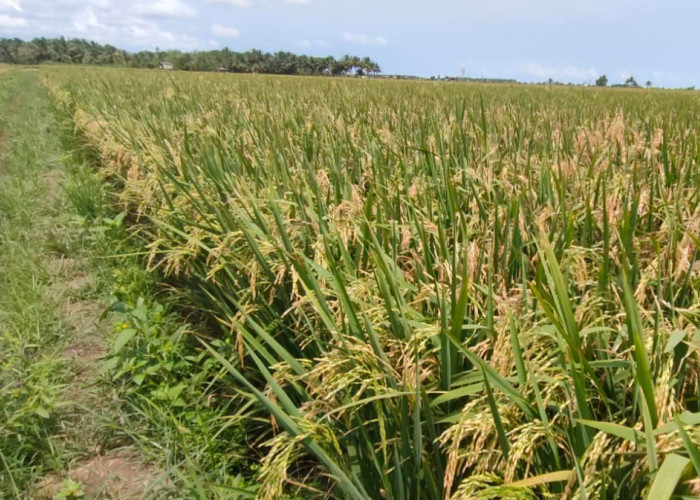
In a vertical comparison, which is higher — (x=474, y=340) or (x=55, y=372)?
(x=474, y=340)

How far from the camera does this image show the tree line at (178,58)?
205ft

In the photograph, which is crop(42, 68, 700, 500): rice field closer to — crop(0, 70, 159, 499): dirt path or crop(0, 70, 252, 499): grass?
crop(0, 70, 252, 499): grass

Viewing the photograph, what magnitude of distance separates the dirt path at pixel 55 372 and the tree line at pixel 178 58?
54.7m

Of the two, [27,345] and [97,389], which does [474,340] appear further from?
[27,345]

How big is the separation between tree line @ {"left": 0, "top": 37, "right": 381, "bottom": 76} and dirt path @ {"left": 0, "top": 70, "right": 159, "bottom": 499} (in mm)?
54696

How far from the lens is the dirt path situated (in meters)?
1.78

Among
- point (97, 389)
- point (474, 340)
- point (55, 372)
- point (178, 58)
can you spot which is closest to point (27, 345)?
point (55, 372)

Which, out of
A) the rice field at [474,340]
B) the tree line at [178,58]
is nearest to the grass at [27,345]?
the rice field at [474,340]

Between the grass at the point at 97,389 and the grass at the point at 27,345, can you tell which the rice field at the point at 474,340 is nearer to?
the grass at the point at 97,389

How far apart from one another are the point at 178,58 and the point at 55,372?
65.8m

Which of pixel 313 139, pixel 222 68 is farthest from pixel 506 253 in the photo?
pixel 222 68

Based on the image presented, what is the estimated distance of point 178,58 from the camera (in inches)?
2400

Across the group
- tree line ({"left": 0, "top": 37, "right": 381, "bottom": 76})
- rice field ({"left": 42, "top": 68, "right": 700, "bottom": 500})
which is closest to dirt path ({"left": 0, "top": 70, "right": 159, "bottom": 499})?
rice field ({"left": 42, "top": 68, "right": 700, "bottom": 500})

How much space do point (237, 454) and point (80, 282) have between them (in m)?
2.05
